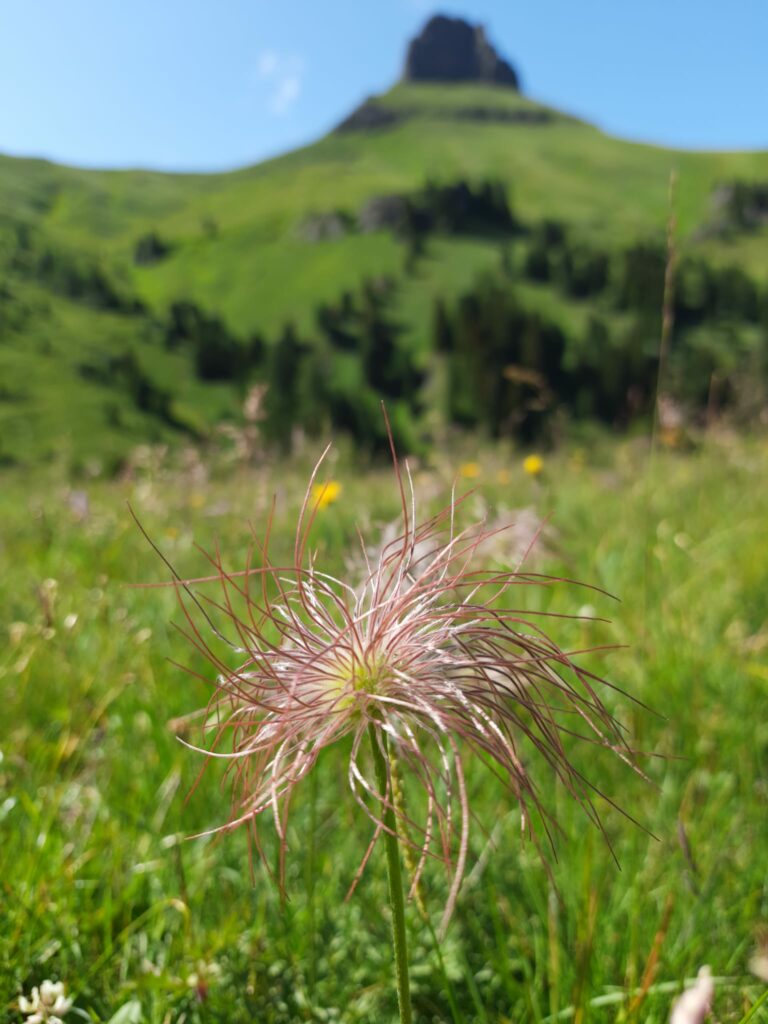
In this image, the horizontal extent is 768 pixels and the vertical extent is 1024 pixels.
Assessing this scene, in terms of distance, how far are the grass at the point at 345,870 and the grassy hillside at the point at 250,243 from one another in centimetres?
7122

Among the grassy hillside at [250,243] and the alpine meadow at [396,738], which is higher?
the grassy hillside at [250,243]

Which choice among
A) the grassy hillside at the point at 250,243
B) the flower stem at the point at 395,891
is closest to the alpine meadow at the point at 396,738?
the flower stem at the point at 395,891

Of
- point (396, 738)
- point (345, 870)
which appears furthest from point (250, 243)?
point (396, 738)

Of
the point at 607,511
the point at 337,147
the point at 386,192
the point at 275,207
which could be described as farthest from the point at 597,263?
the point at 607,511

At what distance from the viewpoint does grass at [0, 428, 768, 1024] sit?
5.12 ft

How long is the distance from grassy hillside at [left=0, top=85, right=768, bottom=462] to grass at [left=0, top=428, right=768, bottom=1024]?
234 feet

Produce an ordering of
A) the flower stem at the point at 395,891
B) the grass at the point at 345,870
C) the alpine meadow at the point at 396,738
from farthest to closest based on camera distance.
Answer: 1. the grass at the point at 345,870
2. the alpine meadow at the point at 396,738
3. the flower stem at the point at 395,891

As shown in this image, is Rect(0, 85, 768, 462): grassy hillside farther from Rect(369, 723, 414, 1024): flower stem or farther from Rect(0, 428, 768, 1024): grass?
Rect(369, 723, 414, 1024): flower stem

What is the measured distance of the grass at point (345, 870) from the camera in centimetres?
156

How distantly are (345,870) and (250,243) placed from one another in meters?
146

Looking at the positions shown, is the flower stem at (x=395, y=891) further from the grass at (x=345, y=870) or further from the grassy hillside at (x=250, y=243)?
the grassy hillside at (x=250, y=243)

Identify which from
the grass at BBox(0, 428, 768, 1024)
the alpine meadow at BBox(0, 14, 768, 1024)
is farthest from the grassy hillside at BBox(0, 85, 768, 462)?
the grass at BBox(0, 428, 768, 1024)

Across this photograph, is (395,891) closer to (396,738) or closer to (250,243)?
(396,738)

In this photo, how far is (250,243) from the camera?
453 feet
